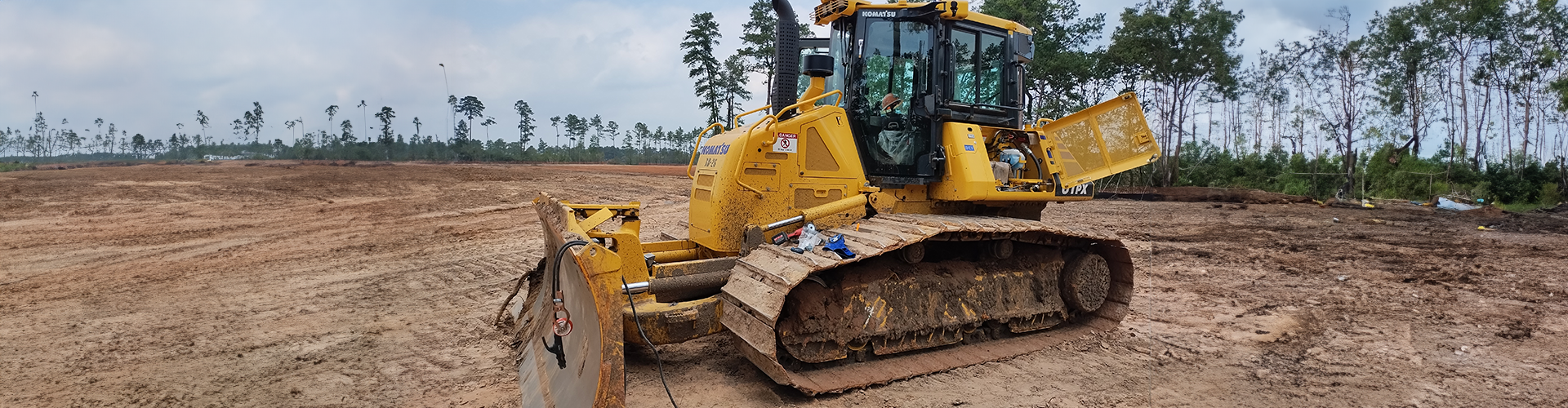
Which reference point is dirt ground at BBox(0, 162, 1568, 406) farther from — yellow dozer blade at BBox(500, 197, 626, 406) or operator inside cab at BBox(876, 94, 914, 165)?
operator inside cab at BBox(876, 94, 914, 165)

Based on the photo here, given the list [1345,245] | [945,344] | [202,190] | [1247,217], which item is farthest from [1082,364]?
[202,190]

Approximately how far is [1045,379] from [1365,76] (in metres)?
32.0

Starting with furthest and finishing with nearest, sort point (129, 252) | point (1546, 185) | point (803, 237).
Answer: point (1546, 185) → point (129, 252) → point (803, 237)

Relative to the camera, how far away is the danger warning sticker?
4895mm

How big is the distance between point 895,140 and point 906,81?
16.4 inches

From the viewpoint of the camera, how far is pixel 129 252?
1033 centimetres

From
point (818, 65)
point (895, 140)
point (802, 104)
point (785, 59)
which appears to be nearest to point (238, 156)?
point (785, 59)

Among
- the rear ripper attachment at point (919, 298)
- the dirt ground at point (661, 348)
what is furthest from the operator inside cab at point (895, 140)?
the dirt ground at point (661, 348)

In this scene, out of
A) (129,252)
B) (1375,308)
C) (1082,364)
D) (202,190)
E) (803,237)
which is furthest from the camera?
(202,190)

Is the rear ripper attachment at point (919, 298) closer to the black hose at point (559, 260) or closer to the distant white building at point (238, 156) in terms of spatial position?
the black hose at point (559, 260)

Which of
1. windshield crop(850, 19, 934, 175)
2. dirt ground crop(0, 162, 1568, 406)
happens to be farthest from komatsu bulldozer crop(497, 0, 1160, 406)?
dirt ground crop(0, 162, 1568, 406)

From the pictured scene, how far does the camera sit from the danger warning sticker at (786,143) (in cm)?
489

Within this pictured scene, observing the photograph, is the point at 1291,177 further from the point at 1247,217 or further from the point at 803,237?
the point at 803,237

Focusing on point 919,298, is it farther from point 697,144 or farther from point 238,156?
point 238,156
